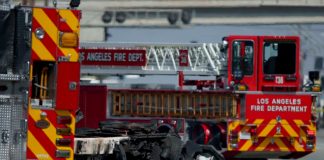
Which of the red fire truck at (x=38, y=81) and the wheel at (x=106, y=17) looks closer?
the red fire truck at (x=38, y=81)

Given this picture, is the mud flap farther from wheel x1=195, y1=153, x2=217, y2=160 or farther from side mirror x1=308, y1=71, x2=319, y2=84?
side mirror x1=308, y1=71, x2=319, y2=84

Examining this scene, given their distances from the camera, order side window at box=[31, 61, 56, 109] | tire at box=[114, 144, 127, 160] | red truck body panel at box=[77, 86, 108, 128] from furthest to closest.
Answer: red truck body panel at box=[77, 86, 108, 128] < tire at box=[114, 144, 127, 160] < side window at box=[31, 61, 56, 109]

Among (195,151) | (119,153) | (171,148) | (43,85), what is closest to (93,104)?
(195,151)

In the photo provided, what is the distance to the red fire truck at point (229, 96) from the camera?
56.6 ft

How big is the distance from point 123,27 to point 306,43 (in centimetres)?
1507

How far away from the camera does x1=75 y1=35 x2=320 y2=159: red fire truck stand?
1725cm

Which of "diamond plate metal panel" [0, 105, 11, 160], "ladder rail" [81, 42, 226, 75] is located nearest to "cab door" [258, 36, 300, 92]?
"ladder rail" [81, 42, 226, 75]

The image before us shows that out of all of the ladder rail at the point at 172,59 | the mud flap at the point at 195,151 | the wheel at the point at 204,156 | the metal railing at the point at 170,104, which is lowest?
the wheel at the point at 204,156

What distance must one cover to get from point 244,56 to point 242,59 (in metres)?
0.07

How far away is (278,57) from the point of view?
17.9 m

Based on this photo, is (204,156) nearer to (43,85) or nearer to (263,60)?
(43,85)

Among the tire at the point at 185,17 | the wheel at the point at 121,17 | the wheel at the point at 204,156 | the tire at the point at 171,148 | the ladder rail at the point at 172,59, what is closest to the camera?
the tire at the point at 171,148

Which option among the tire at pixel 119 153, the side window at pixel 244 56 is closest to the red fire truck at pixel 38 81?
the tire at pixel 119 153

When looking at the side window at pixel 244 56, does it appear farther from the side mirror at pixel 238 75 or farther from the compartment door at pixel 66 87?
the compartment door at pixel 66 87
